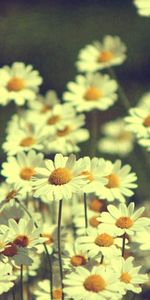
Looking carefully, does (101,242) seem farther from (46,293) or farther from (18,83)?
(18,83)

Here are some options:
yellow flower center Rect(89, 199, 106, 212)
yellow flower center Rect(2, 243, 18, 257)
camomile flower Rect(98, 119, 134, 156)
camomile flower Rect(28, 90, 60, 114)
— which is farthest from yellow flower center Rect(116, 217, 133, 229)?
camomile flower Rect(98, 119, 134, 156)

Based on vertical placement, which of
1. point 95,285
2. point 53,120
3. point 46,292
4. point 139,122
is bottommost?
point 95,285

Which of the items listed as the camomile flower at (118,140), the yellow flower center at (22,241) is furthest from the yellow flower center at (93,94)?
the yellow flower center at (22,241)

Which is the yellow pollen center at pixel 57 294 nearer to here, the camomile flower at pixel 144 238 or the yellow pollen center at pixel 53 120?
the camomile flower at pixel 144 238

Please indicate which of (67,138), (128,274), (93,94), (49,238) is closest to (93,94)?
(93,94)

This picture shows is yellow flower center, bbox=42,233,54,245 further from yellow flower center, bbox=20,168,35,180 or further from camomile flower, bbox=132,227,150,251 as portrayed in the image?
camomile flower, bbox=132,227,150,251

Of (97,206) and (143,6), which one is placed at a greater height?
(143,6)
